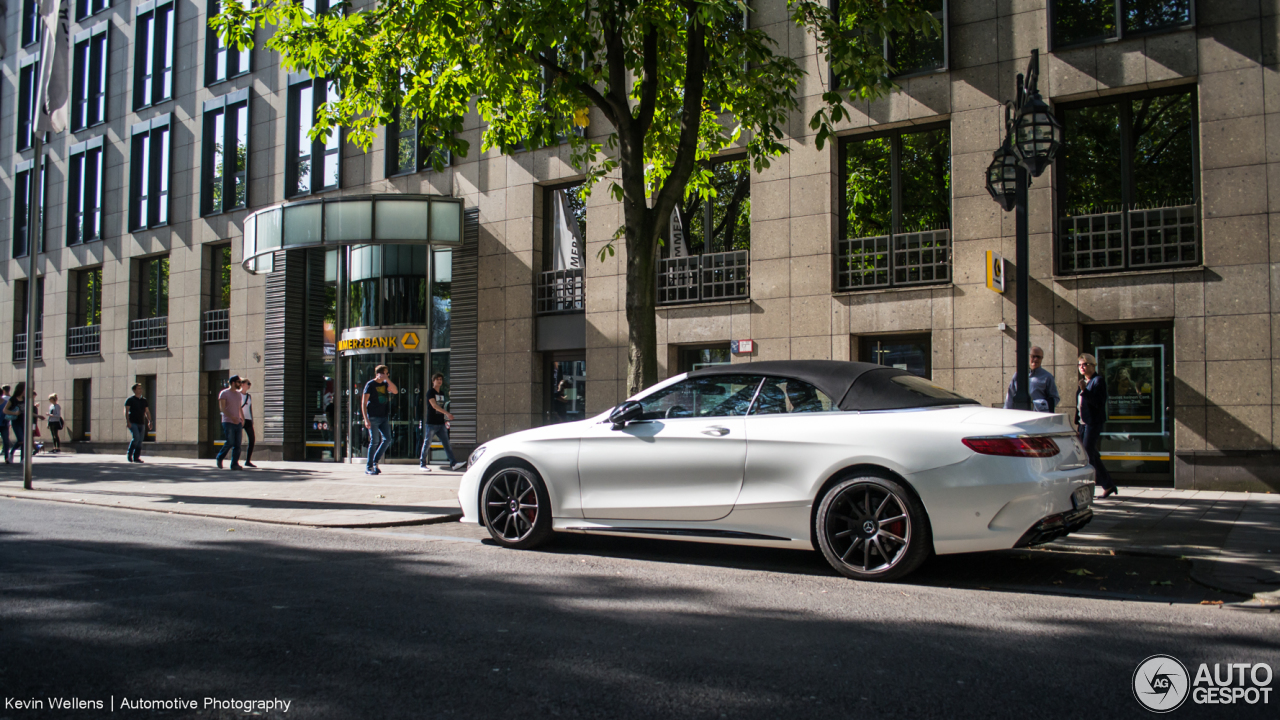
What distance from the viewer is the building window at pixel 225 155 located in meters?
23.8

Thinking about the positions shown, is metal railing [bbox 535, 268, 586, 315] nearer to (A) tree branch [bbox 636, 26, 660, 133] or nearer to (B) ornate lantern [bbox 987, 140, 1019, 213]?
(A) tree branch [bbox 636, 26, 660, 133]

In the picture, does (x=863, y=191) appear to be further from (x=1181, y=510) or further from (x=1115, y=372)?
(x=1181, y=510)

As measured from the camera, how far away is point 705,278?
16.5 meters

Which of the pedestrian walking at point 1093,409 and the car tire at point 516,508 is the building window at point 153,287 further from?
the pedestrian walking at point 1093,409

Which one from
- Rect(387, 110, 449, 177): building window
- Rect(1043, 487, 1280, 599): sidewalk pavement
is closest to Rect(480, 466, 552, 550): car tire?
Rect(1043, 487, 1280, 599): sidewalk pavement

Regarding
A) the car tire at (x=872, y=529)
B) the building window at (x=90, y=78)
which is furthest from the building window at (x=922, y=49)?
the building window at (x=90, y=78)

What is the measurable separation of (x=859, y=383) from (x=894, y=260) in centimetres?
897

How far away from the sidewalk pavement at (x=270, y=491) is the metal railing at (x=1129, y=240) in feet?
31.0

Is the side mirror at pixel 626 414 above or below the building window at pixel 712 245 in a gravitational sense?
below

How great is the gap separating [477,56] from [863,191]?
716cm

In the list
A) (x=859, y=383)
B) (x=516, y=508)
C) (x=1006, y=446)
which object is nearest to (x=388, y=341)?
(x=516, y=508)

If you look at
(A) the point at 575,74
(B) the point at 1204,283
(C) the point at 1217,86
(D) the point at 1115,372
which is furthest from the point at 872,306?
(A) the point at 575,74

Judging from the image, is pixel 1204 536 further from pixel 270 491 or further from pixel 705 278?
pixel 270 491

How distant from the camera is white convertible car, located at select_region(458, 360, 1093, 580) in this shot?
558 cm
